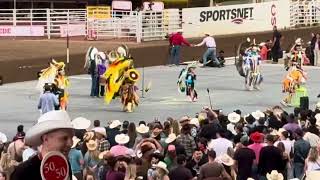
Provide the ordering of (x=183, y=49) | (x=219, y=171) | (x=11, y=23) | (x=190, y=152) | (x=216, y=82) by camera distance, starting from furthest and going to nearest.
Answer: (x=11, y=23)
(x=183, y=49)
(x=216, y=82)
(x=190, y=152)
(x=219, y=171)

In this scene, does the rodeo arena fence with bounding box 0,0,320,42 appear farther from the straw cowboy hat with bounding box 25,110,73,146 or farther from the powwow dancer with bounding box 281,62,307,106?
the straw cowboy hat with bounding box 25,110,73,146

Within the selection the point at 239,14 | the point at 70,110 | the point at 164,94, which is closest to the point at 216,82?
the point at 164,94

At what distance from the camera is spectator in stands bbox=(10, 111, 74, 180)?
3.93 m

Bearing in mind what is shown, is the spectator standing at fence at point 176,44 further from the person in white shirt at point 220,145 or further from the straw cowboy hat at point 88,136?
the person in white shirt at point 220,145

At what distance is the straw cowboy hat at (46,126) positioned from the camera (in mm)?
3939

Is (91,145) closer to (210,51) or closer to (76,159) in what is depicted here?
(76,159)

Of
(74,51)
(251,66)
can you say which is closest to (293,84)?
(251,66)

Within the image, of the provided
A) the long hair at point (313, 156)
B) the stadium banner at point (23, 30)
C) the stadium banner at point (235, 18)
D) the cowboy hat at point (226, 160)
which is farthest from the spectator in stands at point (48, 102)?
the stadium banner at point (23, 30)

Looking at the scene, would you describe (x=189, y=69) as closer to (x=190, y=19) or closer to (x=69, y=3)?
(x=190, y=19)

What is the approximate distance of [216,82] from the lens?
95.7 feet

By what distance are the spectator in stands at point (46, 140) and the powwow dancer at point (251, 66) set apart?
22321 mm

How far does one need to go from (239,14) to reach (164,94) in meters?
17.1

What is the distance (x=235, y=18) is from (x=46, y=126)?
1520 inches

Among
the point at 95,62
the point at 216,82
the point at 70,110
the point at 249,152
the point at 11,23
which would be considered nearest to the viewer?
the point at 249,152
